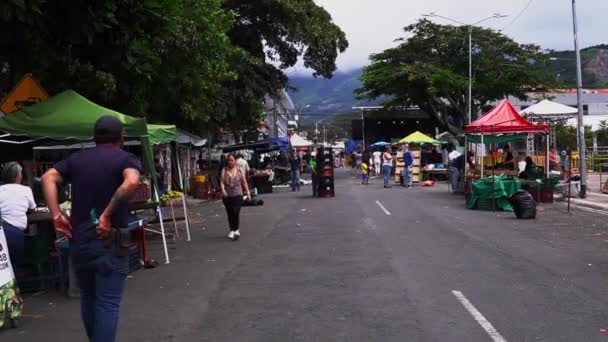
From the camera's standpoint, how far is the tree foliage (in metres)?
9.74

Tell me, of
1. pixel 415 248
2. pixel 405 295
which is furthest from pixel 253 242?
pixel 405 295

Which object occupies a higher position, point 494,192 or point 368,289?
point 494,192

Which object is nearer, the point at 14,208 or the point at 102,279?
the point at 102,279

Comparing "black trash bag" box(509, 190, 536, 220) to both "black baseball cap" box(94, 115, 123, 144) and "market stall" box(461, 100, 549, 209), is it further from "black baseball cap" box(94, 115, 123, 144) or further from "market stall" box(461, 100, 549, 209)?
"black baseball cap" box(94, 115, 123, 144)

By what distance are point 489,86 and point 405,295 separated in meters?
42.3

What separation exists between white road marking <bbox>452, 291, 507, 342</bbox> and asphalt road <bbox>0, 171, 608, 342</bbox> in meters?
0.01

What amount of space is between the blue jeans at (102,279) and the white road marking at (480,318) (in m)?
3.30

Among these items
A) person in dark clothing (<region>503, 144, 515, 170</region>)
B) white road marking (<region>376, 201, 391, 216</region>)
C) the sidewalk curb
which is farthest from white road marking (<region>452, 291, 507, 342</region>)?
person in dark clothing (<region>503, 144, 515, 170</region>)

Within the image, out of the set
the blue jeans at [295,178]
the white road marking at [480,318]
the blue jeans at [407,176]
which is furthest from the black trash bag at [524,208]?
the blue jeans at [295,178]

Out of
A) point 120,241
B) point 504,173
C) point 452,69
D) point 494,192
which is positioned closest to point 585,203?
point 504,173

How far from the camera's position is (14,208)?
8.42 m

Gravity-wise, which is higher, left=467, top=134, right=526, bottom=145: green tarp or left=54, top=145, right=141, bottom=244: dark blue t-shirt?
left=467, top=134, right=526, bottom=145: green tarp

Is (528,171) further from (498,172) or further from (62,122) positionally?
(62,122)

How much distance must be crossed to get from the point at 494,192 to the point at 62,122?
517 inches
